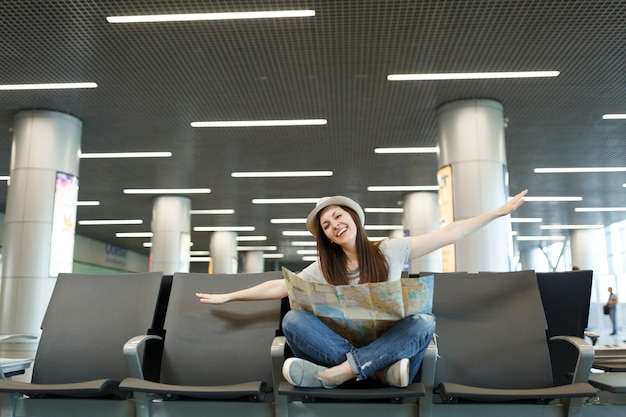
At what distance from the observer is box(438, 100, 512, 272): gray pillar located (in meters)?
8.12

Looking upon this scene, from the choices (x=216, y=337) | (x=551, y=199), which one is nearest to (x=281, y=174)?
(x=551, y=199)

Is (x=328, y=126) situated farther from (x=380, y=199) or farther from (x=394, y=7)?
(x=380, y=199)

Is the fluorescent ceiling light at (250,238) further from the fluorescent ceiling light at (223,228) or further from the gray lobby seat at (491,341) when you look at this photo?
the gray lobby seat at (491,341)

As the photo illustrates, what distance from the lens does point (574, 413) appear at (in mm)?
2367

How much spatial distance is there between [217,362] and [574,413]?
1.65 m

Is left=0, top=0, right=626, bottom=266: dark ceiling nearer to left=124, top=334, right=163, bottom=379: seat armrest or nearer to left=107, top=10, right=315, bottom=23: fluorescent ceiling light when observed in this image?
left=107, top=10, right=315, bottom=23: fluorescent ceiling light

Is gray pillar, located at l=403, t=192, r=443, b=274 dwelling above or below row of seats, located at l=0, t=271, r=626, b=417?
above

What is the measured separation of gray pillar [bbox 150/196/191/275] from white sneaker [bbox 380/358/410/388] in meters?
14.2

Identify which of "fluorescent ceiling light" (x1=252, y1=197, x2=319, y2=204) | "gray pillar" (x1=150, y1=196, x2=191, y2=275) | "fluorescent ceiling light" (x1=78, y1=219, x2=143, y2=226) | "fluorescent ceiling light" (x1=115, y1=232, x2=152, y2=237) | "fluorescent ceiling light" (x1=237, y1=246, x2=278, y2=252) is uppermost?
"fluorescent ceiling light" (x1=252, y1=197, x2=319, y2=204)

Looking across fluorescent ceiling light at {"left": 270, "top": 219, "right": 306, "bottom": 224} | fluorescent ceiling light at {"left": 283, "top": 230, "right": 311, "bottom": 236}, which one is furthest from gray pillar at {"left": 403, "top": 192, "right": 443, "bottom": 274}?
fluorescent ceiling light at {"left": 283, "top": 230, "right": 311, "bottom": 236}

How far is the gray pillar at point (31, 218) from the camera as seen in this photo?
27.9 feet

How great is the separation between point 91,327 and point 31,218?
6.35 meters

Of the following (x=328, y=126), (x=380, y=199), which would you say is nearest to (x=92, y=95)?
(x=328, y=126)

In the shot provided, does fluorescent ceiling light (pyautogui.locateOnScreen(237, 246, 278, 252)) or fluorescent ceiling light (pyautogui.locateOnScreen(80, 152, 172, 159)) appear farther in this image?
fluorescent ceiling light (pyautogui.locateOnScreen(237, 246, 278, 252))
